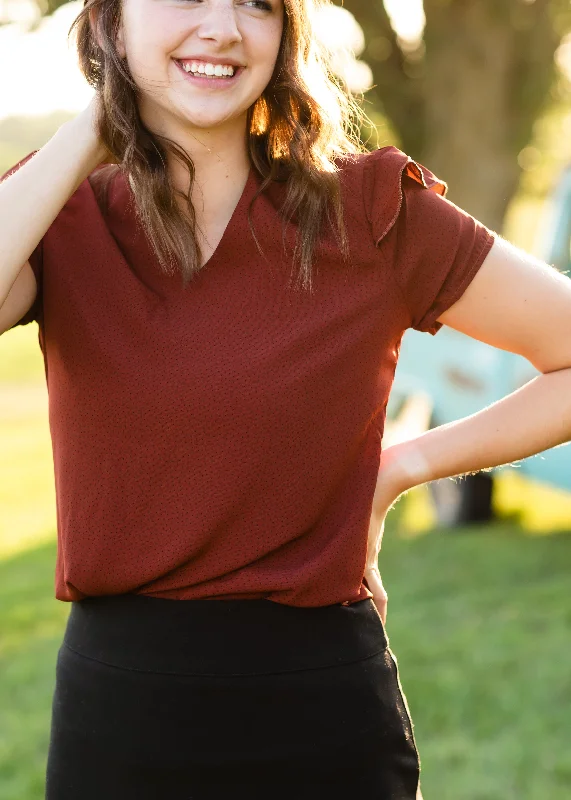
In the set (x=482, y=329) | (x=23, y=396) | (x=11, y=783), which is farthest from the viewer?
(x=23, y=396)

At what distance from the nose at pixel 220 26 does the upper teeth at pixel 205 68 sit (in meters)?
0.03

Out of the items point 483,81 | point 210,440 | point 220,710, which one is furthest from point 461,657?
point 483,81

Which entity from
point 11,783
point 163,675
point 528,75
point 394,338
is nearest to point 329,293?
point 394,338

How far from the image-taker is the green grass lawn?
363cm

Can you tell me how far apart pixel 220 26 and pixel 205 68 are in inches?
2.5

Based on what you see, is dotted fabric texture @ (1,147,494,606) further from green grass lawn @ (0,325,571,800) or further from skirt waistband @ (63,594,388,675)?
green grass lawn @ (0,325,571,800)

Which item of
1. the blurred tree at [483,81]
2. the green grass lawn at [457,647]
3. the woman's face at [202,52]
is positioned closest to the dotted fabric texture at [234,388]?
the woman's face at [202,52]

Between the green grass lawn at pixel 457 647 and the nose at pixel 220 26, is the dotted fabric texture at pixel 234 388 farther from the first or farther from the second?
the green grass lawn at pixel 457 647

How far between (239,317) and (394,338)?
241mm

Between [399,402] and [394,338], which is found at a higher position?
[394,338]

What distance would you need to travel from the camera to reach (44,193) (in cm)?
162

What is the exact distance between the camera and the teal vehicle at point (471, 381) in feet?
18.0

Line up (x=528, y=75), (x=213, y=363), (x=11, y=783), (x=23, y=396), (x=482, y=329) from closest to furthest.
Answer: (x=213, y=363) → (x=482, y=329) → (x=11, y=783) → (x=528, y=75) → (x=23, y=396)

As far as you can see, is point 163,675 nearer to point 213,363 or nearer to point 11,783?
point 213,363
